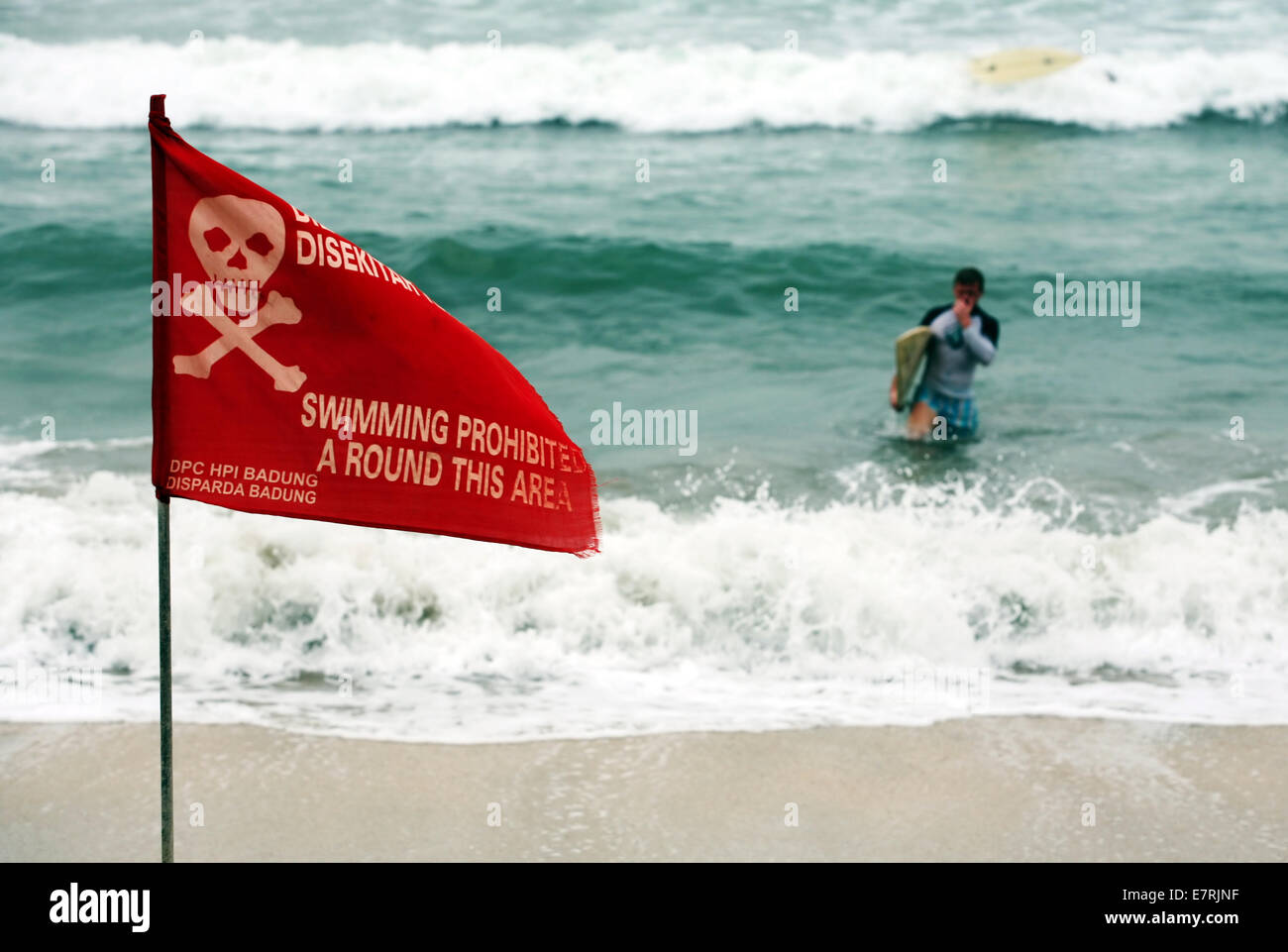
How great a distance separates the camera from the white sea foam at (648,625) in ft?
19.1

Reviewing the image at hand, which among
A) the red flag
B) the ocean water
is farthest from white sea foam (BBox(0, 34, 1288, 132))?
the red flag

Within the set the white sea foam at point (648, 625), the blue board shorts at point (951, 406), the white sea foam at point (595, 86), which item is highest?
the white sea foam at point (595, 86)

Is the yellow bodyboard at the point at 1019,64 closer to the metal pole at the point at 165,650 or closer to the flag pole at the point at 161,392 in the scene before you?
the flag pole at the point at 161,392

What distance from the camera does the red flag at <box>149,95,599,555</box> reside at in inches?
122

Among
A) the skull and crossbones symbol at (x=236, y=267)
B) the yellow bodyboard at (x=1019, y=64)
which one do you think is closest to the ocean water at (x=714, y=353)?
the yellow bodyboard at (x=1019, y=64)

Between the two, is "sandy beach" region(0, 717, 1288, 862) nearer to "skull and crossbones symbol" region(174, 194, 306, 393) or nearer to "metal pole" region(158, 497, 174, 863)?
"metal pole" region(158, 497, 174, 863)

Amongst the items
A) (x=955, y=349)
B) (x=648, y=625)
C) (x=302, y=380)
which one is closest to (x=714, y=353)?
(x=955, y=349)

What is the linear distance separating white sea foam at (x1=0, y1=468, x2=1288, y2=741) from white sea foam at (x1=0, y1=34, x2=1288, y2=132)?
1268cm

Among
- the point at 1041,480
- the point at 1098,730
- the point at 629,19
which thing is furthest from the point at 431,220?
the point at 1098,730

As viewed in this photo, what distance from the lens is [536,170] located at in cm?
1719

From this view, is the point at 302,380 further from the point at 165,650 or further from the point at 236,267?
the point at 165,650

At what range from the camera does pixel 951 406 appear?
9078 millimetres

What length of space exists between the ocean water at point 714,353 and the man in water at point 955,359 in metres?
0.28

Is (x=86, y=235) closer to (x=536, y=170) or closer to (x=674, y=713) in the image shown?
(x=536, y=170)
